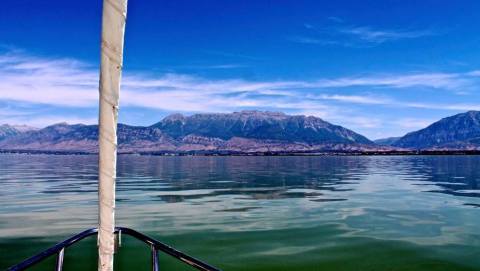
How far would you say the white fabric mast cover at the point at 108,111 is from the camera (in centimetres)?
411

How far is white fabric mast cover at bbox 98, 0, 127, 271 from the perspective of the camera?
411 cm

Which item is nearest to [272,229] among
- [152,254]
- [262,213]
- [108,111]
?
[262,213]

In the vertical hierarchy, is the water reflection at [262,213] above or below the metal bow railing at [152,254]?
Answer: below

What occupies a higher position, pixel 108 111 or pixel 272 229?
pixel 108 111

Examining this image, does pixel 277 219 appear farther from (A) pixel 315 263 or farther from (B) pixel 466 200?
(B) pixel 466 200

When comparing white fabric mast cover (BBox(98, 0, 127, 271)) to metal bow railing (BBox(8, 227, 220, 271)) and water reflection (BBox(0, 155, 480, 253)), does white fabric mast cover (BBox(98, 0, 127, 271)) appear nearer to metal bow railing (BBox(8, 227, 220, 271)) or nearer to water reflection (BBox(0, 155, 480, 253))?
metal bow railing (BBox(8, 227, 220, 271))

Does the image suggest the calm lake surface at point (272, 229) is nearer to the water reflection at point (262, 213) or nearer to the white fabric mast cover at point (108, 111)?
the water reflection at point (262, 213)

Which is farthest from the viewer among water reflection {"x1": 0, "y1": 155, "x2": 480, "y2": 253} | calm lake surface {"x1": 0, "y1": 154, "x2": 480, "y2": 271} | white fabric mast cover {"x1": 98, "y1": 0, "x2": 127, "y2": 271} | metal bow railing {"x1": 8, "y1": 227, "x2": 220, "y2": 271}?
water reflection {"x1": 0, "y1": 155, "x2": 480, "y2": 253}

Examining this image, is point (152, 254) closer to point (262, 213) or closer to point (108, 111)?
point (108, 111)

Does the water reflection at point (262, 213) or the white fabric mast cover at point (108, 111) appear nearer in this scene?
the white fabric mast cover at point (108, 111)

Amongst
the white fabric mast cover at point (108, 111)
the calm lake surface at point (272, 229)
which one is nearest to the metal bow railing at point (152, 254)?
the white fabric mast cover at point (108, 111)

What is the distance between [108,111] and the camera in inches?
177

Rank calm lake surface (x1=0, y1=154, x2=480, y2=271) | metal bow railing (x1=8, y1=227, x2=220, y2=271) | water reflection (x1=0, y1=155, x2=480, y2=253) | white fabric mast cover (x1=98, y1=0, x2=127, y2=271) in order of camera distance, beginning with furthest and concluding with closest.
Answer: water reflection (x1=0, y1=155, x2=480, y2=253), calm lake surface (x1=0, y1=154, x2=480, y2=271), metal bow railing (x1=8, y1=227, x2=220, y2=271), white fabric mast cover (x1=98, y1=0, x2=127, y2=271)

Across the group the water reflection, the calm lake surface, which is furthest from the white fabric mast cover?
the water reflection
